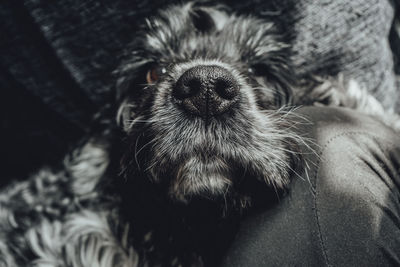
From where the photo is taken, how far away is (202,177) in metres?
1.35

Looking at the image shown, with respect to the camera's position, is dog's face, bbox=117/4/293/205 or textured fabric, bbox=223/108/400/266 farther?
dog's face, bbox=117/4/293/205

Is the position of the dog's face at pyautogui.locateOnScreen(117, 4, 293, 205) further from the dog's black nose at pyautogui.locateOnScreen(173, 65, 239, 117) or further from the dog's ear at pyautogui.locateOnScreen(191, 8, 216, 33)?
the dog's ear at pyautogui.locateOnScreen(191, 8, 216, 33)

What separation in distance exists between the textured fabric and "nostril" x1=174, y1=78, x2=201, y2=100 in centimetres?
55

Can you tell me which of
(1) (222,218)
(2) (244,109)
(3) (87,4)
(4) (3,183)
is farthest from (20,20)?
(1) (222,218)

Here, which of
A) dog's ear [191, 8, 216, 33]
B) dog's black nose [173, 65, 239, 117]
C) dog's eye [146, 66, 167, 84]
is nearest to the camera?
dog's black nose [173, 65, 239, 117]

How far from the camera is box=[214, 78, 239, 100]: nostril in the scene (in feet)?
4.36

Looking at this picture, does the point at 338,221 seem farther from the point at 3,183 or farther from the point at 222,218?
the point at 3,183

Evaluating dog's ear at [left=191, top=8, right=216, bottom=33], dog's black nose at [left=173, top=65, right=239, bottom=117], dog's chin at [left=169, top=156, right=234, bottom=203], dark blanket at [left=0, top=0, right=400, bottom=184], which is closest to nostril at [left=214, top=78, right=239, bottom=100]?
dog's black nose at [left=173, top=65, right=239, bottom=117]

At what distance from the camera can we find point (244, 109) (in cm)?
144

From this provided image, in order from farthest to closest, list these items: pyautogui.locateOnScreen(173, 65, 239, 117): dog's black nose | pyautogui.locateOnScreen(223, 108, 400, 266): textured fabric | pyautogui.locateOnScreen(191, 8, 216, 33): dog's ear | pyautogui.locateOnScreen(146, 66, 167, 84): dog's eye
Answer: pyautogui.locateOnScreen(191, 8, 216, 33): dog's ear → pyautogui.locateOnScreen(146, 66, 167, 84): dog's eye → pyautogui.locateOnScreen(173, 65, 239, 117): dog's black nose → pyautogui.locateOnScreen(223, 108, 400, 266): textured fabric

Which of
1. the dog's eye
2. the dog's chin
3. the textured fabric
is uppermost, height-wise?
the dog's eye

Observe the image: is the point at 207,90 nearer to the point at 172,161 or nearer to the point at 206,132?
the point at 206,132

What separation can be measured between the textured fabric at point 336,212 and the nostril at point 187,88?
0.55 meters

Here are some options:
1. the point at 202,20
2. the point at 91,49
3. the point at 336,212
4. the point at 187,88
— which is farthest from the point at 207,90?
the point at 91,49
